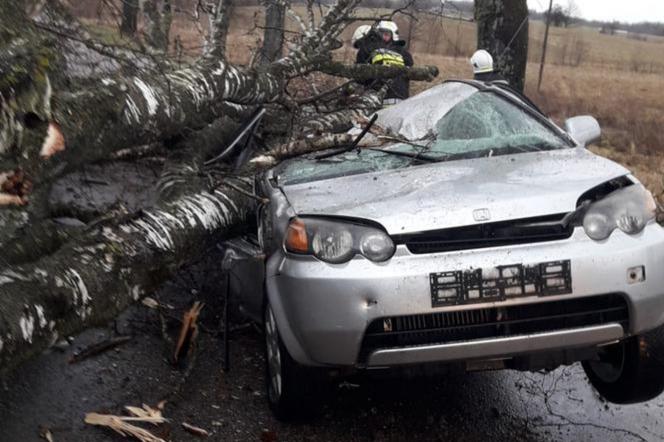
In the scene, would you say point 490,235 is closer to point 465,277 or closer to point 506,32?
point 465,277

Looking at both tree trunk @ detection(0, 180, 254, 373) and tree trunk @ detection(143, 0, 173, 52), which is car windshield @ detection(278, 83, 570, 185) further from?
tree trunk @ detection(143, 0, 173, 52)

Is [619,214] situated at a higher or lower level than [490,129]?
lower

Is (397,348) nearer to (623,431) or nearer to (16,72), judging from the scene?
(623,431)

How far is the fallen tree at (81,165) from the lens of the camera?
340 cm

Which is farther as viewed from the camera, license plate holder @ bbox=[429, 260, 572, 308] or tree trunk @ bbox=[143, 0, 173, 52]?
tree trunk @ bbox=[143, 0, 173, 52]

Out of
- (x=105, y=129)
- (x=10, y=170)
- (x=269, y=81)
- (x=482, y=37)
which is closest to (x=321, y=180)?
(x=105, y=129)

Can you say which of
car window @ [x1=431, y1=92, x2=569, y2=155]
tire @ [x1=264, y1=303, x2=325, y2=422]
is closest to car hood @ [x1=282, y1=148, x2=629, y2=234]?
car window @ [x1=431, y1=92, x2=569, y2=155]

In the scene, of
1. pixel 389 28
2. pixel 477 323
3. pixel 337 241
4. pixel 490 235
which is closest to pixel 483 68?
pixel 389 28

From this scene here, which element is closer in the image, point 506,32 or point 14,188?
point 14,188

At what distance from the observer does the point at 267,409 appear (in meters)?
4.26

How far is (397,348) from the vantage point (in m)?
3.49

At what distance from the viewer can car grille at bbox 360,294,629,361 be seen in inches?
137

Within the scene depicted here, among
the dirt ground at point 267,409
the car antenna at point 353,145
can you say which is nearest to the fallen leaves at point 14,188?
the dirt ground at point 267,409

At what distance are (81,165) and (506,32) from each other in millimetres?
7026
